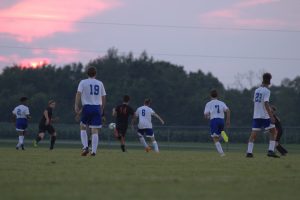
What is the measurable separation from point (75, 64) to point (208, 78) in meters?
16.0

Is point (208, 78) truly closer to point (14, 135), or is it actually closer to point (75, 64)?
point (75, 64)

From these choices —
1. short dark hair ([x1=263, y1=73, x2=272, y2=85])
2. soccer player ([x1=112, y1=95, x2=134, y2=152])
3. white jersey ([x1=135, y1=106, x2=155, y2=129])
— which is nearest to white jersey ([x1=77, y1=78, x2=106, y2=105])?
short dark hair ([x1=263, y1=73, x2=272, y2=85])

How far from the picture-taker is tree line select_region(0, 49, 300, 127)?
236ft

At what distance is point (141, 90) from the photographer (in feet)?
257

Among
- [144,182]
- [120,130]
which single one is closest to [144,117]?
[120,130]

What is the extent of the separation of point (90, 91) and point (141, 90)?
60.1 metres

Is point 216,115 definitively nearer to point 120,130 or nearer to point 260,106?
point 260,106

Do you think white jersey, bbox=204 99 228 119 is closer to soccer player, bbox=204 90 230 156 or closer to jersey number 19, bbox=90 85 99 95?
soccer player, bbox=204 90 230 156

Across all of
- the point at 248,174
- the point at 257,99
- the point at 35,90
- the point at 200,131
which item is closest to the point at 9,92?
the point at 35,90

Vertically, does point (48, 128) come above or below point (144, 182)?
below

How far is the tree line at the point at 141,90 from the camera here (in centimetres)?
7188

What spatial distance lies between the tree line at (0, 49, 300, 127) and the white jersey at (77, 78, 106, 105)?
4846cm

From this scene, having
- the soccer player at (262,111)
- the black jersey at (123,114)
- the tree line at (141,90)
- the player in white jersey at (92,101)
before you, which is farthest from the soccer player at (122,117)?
the tree line at (141,90)

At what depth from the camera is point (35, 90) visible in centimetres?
8038
